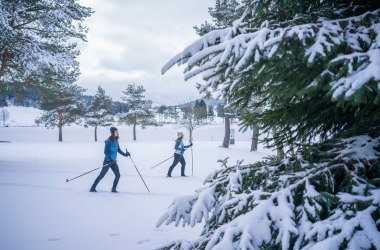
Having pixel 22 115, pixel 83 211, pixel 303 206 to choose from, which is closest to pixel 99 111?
pixel 83 211

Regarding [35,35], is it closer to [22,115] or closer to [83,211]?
[83,211]

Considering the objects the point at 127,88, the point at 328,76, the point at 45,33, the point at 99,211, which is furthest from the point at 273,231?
the point at 127,88

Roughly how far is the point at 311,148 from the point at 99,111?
50.5 meters

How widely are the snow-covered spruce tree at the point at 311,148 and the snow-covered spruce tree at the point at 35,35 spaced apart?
10926 millimetres

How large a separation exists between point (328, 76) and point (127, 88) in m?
53.9

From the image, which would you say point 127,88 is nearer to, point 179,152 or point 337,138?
point 179,152

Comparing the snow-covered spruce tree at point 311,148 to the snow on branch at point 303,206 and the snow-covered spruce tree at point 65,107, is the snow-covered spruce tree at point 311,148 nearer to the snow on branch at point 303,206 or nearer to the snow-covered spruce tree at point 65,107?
the snow on branch at point 303,206

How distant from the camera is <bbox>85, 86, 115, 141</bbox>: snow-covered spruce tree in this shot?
164 feet

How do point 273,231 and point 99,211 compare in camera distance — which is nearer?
point 273,231

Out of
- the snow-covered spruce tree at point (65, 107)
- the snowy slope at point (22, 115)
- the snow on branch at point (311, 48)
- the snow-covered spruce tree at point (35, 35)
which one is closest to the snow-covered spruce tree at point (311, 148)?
the snow on branch at point (311, 48)

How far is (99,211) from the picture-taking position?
6863mm

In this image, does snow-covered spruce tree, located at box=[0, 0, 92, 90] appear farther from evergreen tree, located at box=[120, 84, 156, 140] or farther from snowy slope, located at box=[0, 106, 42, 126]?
snowy slope, located at box=[0, 106, 42, 126]

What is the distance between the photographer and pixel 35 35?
13227 millimetres

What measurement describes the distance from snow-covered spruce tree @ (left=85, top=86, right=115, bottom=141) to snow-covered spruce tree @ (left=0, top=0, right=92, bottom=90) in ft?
119
